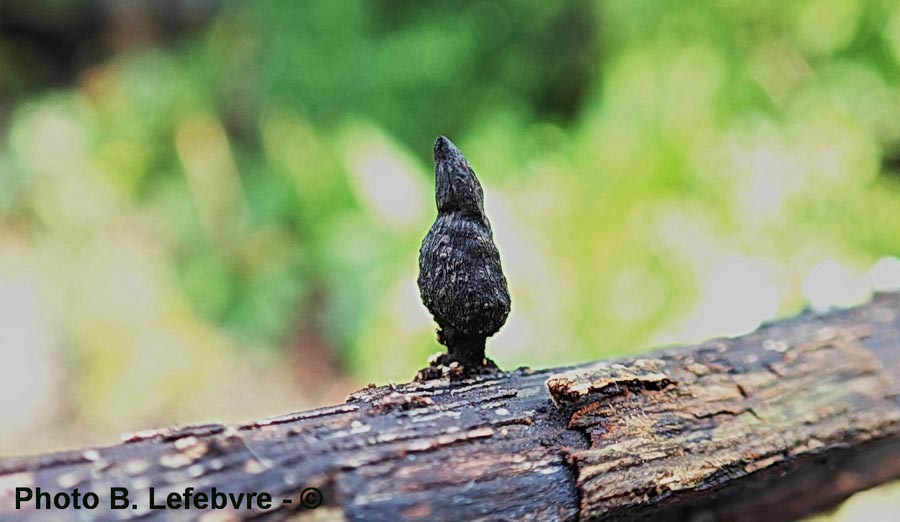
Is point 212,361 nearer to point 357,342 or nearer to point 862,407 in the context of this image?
point 357,342

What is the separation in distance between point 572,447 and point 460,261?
0.27 metres

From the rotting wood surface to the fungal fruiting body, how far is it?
9 centimetres

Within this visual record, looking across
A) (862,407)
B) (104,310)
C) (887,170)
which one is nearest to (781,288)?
(887,170)

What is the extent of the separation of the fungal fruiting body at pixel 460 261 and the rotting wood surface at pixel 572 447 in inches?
3.7

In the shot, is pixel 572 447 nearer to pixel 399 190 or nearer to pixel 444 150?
pixel 444 150

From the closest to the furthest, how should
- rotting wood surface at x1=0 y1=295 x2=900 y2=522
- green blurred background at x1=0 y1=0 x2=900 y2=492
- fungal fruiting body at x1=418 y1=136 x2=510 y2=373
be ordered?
rotting wood surface at x1=0 y1=295 x2=900 y2=522 < fungal fruiting body at x1=418 y1=136 x2=510 y2=373 < green blurred background at x1=0 y1=0 x2=900 y2=492

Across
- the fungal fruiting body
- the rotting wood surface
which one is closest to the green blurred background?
the rotting wood surface

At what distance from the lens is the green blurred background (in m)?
2.47

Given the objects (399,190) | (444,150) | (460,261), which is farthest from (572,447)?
(399,190)

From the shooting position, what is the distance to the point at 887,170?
9.06 feet

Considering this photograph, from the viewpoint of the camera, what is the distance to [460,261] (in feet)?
3.32

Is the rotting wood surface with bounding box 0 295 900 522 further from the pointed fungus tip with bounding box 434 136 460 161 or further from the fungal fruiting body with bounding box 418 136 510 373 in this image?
the pointed fungus tip with bounding box 434 136 460 161

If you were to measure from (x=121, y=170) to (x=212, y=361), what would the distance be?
1.04 metres

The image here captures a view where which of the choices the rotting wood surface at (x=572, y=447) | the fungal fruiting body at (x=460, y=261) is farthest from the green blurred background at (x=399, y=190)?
the fungal fruiting body at (x=460, y=261)
